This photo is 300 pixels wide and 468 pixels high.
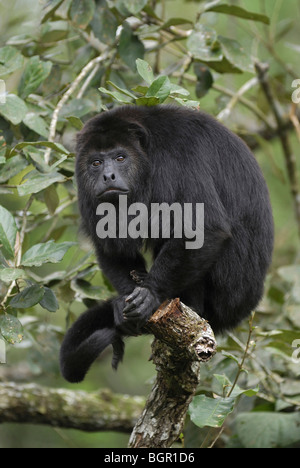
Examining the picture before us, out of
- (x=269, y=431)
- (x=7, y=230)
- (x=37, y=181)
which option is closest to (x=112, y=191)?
(x=37, y=181)

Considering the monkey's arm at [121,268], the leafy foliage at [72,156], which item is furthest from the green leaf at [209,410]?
the monkey's arm at [121,268]

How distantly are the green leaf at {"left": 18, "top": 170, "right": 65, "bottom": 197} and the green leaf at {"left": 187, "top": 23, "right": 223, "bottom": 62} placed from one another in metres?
1.39

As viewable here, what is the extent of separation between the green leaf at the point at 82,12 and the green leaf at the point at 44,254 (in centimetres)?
180

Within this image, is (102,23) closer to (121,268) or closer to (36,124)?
(36,124)

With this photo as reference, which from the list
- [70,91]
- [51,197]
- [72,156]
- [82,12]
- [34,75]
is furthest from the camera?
[82,12]

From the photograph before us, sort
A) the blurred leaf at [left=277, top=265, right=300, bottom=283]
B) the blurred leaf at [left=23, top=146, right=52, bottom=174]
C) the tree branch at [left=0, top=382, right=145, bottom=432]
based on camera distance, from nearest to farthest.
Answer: the blurred leaf at [left=23, top=146, right=52, bottom=174] → the tree branch at [left=0, top=382, right=145, bottom=432] → the blurred leaf at [left=277, top=265, right=300, bottom=283]

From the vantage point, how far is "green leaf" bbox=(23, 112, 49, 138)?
12.2 ft

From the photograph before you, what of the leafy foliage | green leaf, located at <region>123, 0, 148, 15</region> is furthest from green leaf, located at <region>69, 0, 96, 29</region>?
green leaf, located at <region>123, 0, 148, 15</region>

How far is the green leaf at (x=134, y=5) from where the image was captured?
3961mm

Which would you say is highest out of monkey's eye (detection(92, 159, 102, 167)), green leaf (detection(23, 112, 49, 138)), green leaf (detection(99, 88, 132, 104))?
green leaf (detection(99, 88, 132, 104))

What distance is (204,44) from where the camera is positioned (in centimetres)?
412

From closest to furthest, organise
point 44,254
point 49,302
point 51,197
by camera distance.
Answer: point 44,254
point 49,302
point 51,197

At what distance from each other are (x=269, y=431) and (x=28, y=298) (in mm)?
2059

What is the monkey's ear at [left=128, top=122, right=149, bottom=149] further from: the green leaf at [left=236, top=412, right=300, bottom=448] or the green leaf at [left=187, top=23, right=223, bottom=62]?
the green leaf at [left=236, top=412, right=300, bottom=448]
